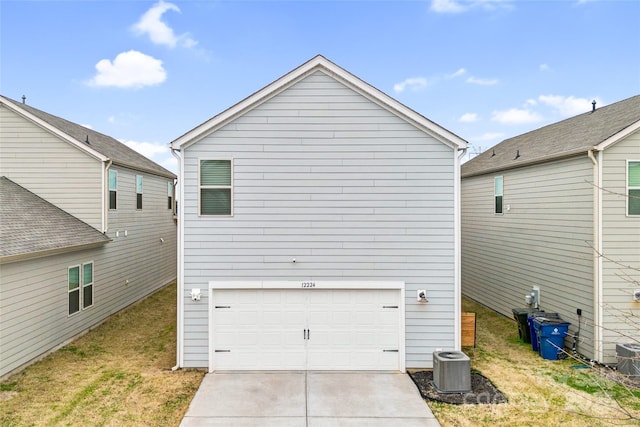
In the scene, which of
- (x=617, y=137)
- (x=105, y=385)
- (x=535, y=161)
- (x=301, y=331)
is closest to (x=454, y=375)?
(x=301, y=331)

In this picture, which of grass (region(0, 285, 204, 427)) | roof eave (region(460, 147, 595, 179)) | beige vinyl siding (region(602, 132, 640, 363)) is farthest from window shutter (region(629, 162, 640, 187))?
grass (region(0, 285, 204, 427))

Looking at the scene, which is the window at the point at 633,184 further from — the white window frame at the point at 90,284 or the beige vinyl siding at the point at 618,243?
the white window frame at the point at 90,284

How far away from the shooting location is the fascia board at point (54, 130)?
11.9m

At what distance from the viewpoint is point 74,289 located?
430 inches

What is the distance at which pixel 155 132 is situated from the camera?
20766 millimetres

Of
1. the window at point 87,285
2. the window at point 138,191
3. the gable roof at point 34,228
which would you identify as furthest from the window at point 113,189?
the window at point 87,285

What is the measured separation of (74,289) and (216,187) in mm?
5850

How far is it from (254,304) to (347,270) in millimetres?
2211

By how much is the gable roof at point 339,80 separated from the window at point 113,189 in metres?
5.80

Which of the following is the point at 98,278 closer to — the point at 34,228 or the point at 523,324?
the point at 34,228

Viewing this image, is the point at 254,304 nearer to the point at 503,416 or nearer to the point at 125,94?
the point at 503,416

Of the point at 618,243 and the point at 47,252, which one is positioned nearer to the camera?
the point at 618,243

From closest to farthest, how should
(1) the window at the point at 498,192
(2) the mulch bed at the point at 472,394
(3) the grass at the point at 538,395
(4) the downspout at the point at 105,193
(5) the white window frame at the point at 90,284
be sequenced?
(3) the grass at the point at 538,395 → (2) the mulch bed at the point at 472,394 → (5) the white window frame at the point at 90,284 → (4) the downspout at the point at 105,193 → (1) the window at the point at 498,192

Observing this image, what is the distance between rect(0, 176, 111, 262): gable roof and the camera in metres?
8.75
